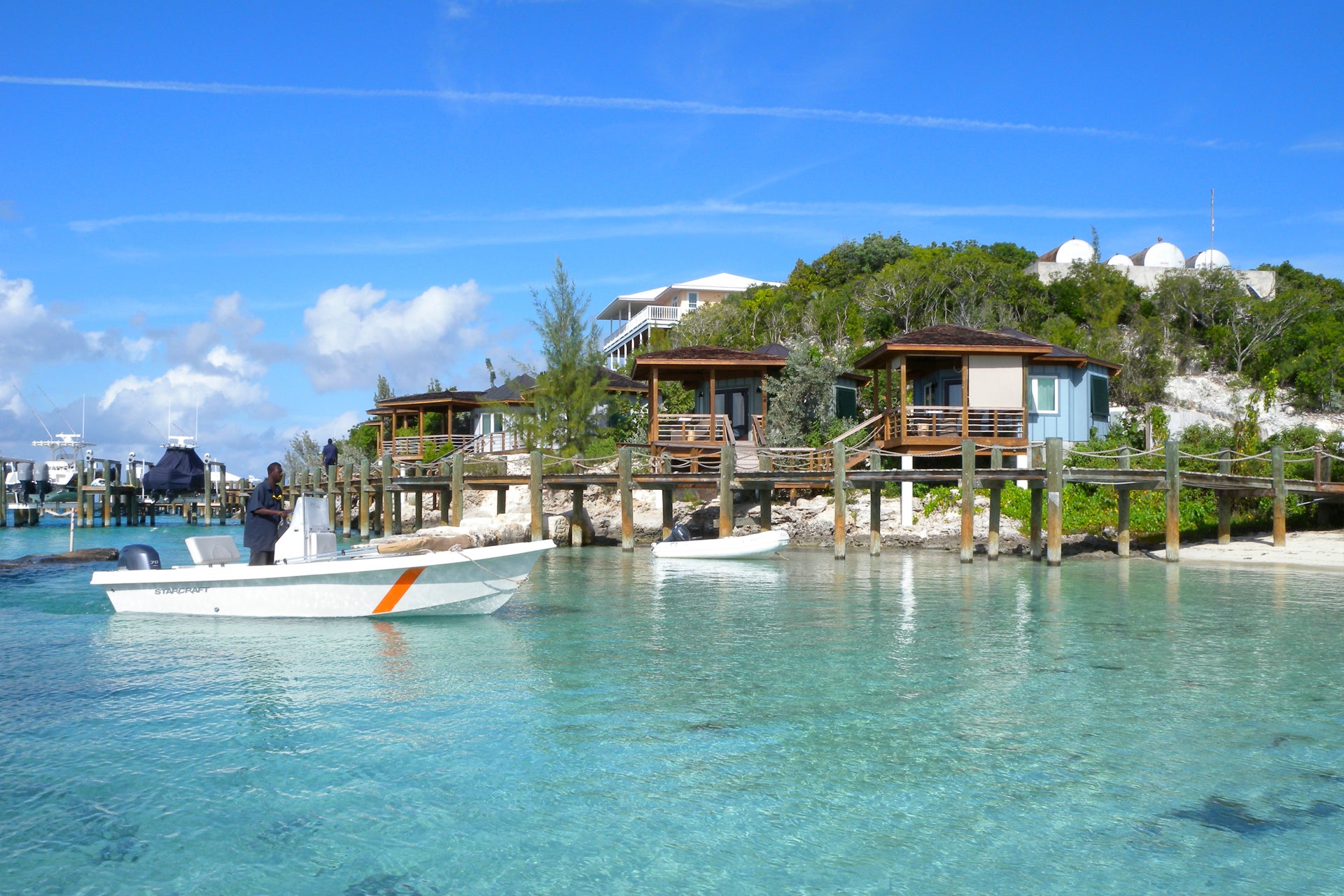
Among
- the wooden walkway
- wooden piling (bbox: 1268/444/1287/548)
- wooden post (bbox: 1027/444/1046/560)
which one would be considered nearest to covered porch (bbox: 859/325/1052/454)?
the wooden walkway

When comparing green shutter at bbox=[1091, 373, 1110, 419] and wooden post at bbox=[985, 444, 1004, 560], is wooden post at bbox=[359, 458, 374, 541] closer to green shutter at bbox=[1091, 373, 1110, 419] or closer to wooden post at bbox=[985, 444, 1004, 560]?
wooden post at bbox=[985, 444, 1004, 560]

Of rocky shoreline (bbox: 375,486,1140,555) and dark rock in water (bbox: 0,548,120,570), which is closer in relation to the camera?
A: dark rock in water (bbox: 0,548,120,570)

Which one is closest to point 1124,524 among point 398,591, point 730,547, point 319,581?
point 730,547

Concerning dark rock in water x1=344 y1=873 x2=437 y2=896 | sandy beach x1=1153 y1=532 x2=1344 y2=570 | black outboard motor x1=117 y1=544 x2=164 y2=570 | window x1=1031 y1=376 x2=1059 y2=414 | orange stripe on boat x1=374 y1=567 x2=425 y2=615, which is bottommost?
dark rock in water x1=344 y1=873 x2=437 y2=896

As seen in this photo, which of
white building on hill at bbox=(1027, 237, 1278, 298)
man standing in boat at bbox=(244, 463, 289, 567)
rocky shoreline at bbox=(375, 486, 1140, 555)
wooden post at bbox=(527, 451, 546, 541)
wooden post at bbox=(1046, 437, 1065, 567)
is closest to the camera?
man standing in boat at bbox=(244, 463, 289, 567)

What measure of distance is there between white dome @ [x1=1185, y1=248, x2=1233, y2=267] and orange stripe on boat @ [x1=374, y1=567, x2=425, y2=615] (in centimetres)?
5548

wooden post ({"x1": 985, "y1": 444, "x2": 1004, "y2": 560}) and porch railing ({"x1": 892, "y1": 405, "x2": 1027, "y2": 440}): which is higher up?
porch railing ({"x1": 892, "y1": 405, "x2": 1027, "y2": 440})

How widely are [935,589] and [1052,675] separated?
8.06 m

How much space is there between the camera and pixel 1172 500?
23875 mm

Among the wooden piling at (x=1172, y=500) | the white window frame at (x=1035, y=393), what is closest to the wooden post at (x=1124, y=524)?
the wooden piling at (x=1172, y=500)

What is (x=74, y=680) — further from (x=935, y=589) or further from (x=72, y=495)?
(x=72, y=495)

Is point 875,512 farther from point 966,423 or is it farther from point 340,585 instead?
point 340,585

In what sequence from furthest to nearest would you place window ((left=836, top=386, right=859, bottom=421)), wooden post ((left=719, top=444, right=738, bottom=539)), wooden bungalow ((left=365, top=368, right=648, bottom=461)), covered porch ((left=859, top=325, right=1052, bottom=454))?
wooden bungalow ((left=365, top=368, right=648, bottom=461)) < window ((left=836, top=386, right=859, bottom=421)) < covered porch ((left=859, top=325, right=1052, bottom=454)) < wooden post ((left=719, top=444, right=738, bottom=539))

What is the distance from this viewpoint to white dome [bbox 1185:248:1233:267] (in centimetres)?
5855
